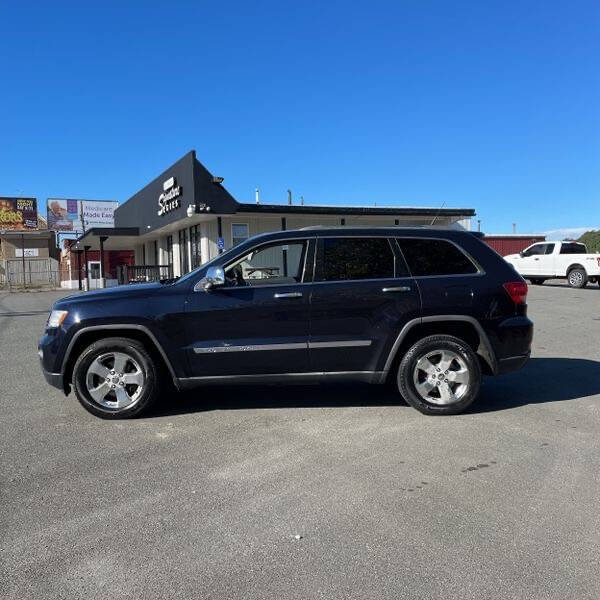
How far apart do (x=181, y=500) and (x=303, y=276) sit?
8.34ft

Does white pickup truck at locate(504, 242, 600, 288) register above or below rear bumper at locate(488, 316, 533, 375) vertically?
above

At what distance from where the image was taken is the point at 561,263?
24250mm

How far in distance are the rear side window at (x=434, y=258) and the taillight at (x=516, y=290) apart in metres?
0.35

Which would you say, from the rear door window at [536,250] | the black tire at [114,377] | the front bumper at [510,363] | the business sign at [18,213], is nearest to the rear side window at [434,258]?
the front bumper at [510,363]

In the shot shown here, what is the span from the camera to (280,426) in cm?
512

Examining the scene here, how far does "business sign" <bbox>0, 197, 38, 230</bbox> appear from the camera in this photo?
66000 mm

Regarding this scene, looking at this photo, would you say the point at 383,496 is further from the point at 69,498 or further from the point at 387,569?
the point at 69,498

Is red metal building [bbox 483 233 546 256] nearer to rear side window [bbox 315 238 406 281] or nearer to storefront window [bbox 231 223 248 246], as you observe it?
storefront window [bbox 231 223 248 246]

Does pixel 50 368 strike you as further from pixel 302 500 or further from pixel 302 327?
pixel 302 500

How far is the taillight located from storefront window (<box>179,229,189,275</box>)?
70.8 feet

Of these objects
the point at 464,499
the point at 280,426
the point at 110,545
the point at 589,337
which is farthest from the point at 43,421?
the point at 589,337

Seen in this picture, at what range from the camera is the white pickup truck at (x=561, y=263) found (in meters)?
23.4

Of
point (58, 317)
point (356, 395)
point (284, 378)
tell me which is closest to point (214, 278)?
point (284, 378)

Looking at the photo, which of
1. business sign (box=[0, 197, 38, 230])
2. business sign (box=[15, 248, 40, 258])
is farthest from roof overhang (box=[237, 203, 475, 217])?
business sign (box=[0, 197, 38, 230])
